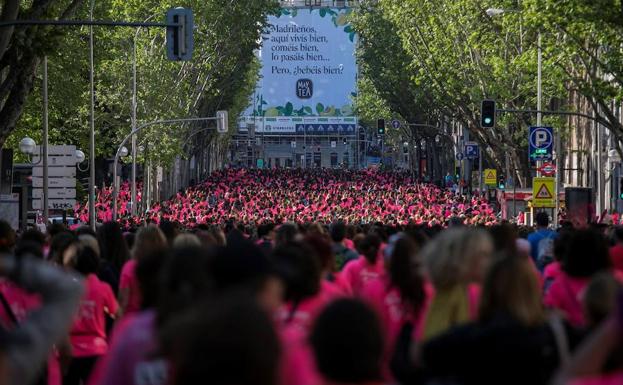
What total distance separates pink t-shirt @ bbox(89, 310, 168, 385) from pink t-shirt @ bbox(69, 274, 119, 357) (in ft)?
14.6

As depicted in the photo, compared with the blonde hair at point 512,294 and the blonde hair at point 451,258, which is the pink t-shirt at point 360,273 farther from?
the blonde hair at point 512,294

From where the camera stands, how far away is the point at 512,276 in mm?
6422

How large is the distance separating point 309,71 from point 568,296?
12864 cm

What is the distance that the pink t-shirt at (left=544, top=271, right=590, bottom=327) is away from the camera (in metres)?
9.02

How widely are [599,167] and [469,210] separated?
15.1 meters

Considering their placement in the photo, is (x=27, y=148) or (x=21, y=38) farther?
(x=27, y=148)

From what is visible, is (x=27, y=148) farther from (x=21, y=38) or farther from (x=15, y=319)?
(x=15, y=319)

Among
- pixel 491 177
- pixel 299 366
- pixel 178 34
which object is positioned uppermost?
pixel 178 34

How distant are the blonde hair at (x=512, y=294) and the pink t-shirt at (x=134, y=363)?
1299mm

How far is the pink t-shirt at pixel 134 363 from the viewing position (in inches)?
224

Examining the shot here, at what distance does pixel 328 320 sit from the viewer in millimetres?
5266

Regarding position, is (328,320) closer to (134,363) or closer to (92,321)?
(134,363)

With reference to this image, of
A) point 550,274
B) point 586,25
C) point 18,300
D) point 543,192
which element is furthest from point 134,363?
point 543,192

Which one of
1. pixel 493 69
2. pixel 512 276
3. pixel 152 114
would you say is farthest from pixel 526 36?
pixel 512 276
